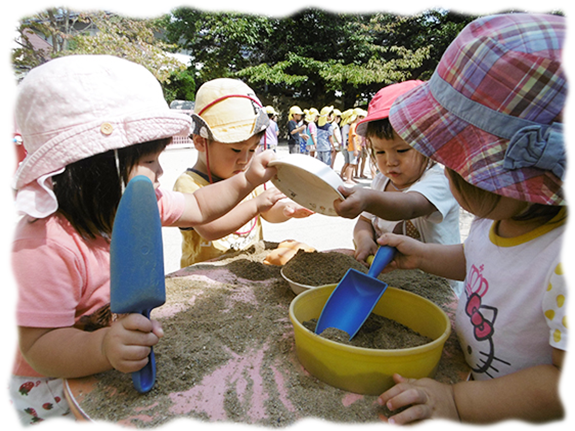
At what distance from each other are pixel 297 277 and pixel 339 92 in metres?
18.3

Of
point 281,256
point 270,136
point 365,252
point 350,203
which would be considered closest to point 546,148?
point 350,203

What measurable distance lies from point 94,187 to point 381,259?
2.24 feet

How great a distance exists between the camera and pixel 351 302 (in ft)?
2.78

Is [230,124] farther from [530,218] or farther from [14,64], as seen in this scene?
[14,64]

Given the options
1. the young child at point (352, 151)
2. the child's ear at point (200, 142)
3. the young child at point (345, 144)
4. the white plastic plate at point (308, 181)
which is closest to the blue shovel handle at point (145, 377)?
the white plastic plate at point (308, 181)

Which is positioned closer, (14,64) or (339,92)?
(14,64)

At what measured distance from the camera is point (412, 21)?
1731cm

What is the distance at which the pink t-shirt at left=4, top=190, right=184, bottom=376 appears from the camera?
665 millimetres

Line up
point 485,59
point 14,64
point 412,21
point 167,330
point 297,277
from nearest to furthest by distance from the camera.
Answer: point 485,59 < point 167,330 < point 297,277 < point 14,64 < point 412,21

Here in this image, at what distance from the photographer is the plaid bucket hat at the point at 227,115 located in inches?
57.4

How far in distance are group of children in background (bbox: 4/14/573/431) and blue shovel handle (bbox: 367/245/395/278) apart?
0.02 meters

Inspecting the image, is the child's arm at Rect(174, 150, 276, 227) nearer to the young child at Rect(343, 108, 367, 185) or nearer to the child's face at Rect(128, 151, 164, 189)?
the child's face at Rect(128, 151, 164, 189)

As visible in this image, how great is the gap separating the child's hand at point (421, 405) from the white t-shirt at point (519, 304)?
16 cm

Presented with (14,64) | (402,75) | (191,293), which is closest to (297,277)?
(191,293)
